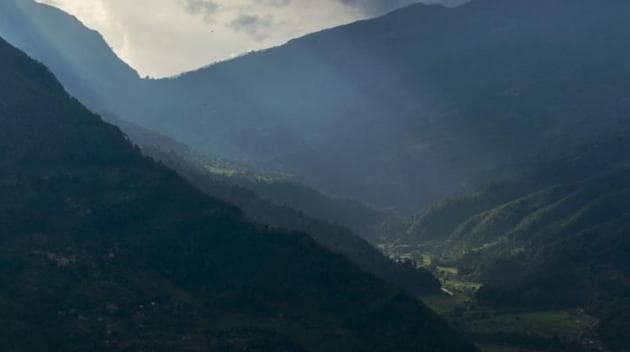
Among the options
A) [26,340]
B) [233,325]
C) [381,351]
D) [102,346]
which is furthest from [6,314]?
[381,351]

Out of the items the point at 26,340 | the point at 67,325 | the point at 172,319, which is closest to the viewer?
the point at 26,340

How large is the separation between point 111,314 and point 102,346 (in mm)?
17316

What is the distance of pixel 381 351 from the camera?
198 meters

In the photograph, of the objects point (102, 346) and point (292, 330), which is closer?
point (102, 346)

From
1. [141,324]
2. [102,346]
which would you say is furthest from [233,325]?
[102,346]

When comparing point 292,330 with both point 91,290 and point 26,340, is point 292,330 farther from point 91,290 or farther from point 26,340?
point 26,340

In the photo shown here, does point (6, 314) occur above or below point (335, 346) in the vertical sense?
below

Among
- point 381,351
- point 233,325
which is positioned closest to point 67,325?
point 233,325

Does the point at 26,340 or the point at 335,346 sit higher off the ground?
the point at 335,346

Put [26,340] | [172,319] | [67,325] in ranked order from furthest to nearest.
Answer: [172,319] < [67,325] < [26,340]

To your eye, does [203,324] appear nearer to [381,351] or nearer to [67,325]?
[67,325]

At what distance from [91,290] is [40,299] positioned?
1434cm

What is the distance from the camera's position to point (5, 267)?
197 meters

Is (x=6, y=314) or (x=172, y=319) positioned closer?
(x=6, y=314)
